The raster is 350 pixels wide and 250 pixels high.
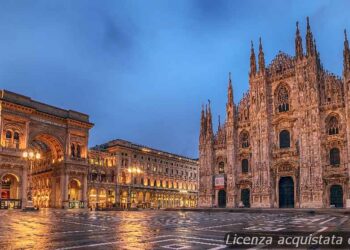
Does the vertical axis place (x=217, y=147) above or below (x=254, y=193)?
above

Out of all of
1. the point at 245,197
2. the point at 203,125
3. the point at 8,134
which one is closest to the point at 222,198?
the point at 245,197

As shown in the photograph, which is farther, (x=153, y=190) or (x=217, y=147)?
(x=153, y=190)

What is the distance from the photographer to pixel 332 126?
50.5 metres

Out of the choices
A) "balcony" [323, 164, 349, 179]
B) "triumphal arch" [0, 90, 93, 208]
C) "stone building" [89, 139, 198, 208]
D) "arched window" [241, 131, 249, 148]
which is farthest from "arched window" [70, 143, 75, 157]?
"balcony" [323, 164, 349, 179]

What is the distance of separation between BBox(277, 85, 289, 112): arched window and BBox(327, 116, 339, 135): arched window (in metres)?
7.16

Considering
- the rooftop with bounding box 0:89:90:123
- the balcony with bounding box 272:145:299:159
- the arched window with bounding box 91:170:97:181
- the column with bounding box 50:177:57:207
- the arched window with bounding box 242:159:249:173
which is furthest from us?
the arched window with bounding box 91:170:97:181

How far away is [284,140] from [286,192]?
812cm

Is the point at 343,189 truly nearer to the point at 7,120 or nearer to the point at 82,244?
the point at 82,244

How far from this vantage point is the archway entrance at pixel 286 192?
53312 millimetres

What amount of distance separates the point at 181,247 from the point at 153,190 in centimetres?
8316

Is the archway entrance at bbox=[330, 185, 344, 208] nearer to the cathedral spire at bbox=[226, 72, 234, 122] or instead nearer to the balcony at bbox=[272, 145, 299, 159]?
the balcony at bbox=[272, 145, 299, 159]

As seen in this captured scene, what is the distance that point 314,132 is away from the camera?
5062 centimetres

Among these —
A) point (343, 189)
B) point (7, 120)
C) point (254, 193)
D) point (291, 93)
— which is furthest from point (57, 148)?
point (343, 189)

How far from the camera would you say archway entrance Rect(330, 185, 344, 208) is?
47938mm
